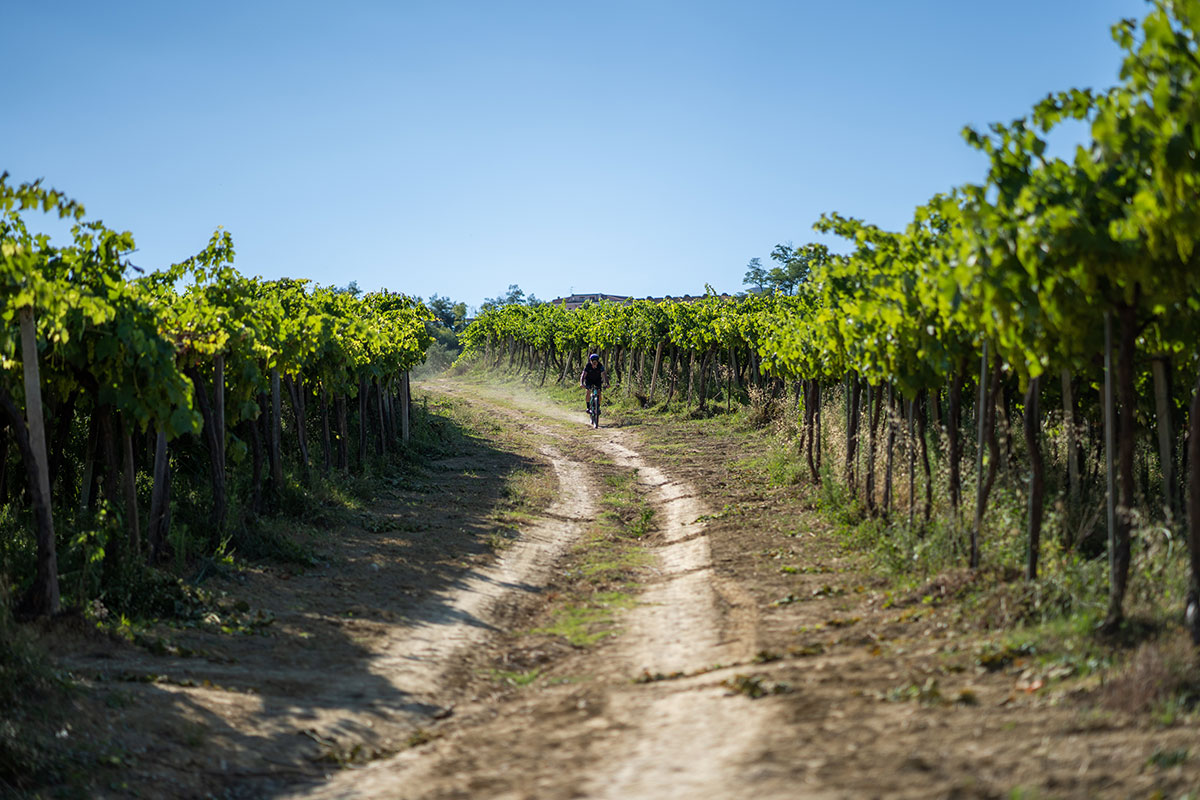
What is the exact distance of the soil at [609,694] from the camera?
4203 millimetres

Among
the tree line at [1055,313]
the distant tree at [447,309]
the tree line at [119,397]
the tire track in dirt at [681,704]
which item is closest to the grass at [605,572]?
the tire track in dirt at [681,704]

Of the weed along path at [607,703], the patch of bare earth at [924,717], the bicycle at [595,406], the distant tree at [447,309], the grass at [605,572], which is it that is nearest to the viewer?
the patch of bare earth at [924,717]

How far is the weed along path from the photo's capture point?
4.52 metres

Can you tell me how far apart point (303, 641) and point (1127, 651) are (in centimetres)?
531

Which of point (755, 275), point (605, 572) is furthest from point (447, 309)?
point (605, 572)

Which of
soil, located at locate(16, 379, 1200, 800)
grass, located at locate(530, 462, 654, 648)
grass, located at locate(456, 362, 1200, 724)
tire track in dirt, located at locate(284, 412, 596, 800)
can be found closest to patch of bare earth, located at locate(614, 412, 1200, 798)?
soil, located at locate(16, 379, 1200, 800)

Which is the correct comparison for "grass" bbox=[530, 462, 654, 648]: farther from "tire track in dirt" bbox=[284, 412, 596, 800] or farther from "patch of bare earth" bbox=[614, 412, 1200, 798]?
"patch of bare earth" bbox=[614, 412, 1200, 798]

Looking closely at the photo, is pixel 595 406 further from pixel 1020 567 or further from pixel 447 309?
pixel 447 309

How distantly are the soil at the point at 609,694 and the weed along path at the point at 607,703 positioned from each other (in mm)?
20

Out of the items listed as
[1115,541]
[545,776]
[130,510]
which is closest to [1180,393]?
[1115,541]

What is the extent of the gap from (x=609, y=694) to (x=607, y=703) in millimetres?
188

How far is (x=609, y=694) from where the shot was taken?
587 cm

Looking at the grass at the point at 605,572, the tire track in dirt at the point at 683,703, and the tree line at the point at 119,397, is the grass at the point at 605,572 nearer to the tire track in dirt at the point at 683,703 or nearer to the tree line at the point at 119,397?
the tire track in dirt at the point at 683,703

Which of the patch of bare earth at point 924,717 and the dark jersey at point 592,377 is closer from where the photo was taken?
the patch of bare earth at point 924,717
